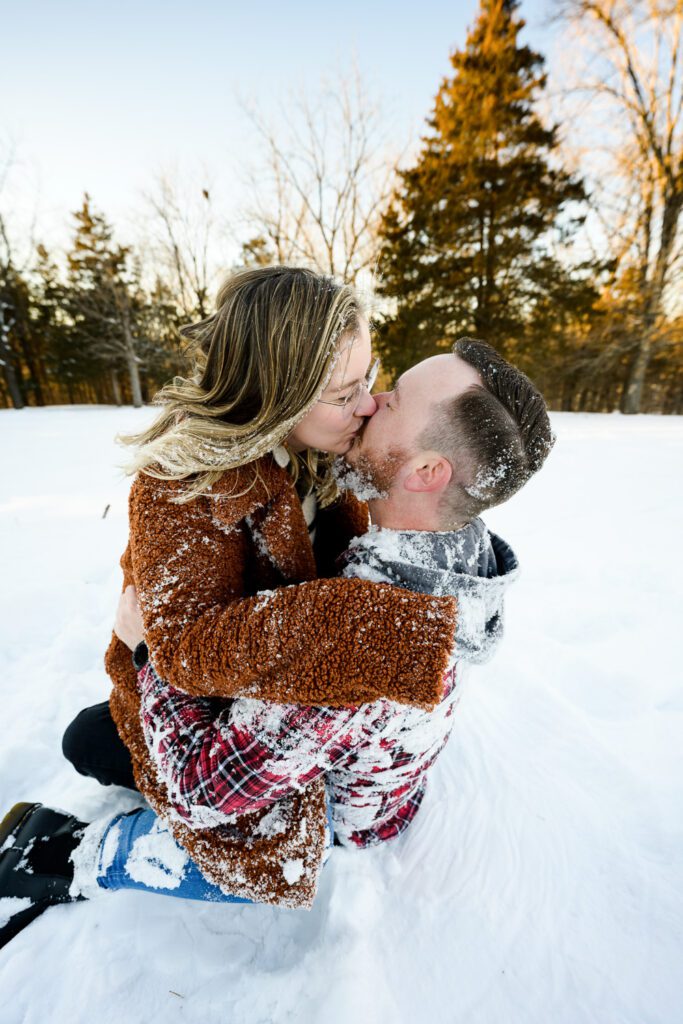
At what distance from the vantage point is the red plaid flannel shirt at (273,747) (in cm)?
101

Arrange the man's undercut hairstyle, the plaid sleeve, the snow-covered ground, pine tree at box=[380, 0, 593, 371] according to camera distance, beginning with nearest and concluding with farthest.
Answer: the plaid sleeve → the snow-covered ground → the man's undercut hairstyle → pine tree at box=[380, 0, 593, 371]

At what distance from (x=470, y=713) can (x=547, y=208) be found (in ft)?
54.0

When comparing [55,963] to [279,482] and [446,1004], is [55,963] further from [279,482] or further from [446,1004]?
[279,482]

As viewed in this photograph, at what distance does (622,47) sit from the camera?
12.2 m

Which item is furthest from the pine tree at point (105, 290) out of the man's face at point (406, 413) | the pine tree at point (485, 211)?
the man's face at point (406, 413)

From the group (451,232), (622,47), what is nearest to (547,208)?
(451,232)

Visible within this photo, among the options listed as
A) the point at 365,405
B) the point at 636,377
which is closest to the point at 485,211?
the point at 636,377

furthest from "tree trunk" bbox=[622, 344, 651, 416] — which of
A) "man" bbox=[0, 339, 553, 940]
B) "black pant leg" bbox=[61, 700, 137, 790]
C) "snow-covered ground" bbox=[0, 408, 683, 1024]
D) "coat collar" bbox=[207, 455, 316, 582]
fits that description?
"black pant leg" bbox=[61, 700, 137, 790]

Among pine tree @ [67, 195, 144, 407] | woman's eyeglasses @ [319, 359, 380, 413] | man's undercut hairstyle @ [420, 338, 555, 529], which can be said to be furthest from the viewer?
pine tree @ [67, 195, 144, 407]

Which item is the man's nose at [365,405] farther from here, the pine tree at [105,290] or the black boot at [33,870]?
the pine tree at [105,290]

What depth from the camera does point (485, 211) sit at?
44.6 ft

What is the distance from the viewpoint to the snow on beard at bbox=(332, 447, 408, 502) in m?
1.35

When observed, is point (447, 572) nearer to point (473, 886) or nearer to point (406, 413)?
point (406, 413)

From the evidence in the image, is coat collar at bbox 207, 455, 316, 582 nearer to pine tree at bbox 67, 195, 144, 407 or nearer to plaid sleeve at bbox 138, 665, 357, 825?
plaid sleeve at bbox 138, 665, 357, 825
